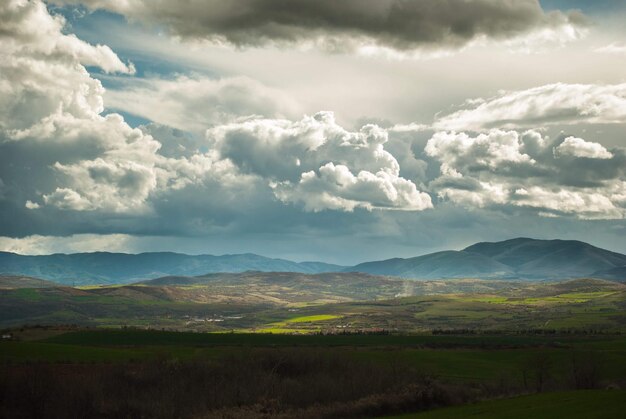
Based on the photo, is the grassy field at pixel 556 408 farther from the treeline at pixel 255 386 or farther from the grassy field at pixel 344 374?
the treeline at pixel 255 386

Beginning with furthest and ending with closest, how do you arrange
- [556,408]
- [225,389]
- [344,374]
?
[344,374] → [225,389] → [556,408]

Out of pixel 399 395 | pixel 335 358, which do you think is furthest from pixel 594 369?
pixel 335 358

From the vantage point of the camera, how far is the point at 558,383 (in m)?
122

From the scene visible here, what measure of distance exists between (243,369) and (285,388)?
1571cm

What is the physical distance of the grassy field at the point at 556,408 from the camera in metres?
58.3

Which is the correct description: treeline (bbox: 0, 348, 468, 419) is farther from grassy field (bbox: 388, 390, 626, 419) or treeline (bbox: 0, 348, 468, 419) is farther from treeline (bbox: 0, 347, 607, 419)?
grassy field (bbox: 388, 390, 626, 419)

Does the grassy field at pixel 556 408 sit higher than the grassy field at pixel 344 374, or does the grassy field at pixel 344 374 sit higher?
the grassy field at pixel 556 408

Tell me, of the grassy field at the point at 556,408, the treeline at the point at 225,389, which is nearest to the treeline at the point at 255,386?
the treeline at the point at 225,389

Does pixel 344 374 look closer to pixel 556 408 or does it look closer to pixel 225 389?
pixel 225 389

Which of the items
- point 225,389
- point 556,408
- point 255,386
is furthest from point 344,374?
point 556,408

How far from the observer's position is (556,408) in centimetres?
6531

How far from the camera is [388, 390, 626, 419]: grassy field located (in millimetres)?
58344

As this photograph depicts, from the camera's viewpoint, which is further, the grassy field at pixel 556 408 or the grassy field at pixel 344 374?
the grassy field at pixel 344 374

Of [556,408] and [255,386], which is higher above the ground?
[556,408]
